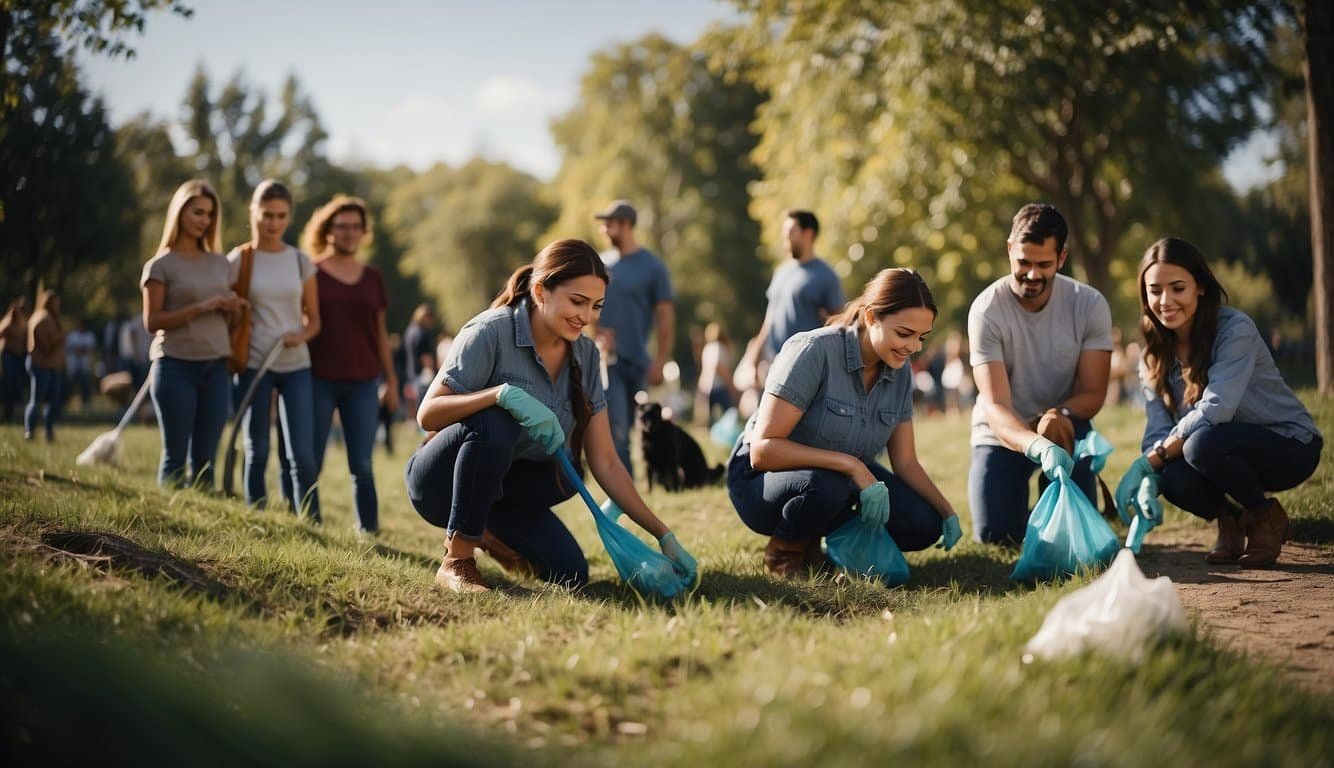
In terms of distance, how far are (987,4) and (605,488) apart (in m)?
9.50

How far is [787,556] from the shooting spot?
478cm

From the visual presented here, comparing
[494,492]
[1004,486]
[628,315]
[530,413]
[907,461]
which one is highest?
[628,315]

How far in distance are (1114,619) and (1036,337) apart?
8.45ft

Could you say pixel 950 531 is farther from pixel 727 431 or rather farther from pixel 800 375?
pixel 727 431

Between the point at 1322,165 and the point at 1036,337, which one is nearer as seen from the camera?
the point at 1036,337

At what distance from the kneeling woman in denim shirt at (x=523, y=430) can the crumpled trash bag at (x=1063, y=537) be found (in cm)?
149

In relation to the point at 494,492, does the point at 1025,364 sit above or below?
above

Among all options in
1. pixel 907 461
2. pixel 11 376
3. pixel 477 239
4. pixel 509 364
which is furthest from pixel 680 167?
pixel 509 364

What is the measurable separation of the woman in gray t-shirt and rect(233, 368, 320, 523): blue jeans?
0.23 meters

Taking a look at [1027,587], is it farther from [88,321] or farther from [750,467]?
[88,321]

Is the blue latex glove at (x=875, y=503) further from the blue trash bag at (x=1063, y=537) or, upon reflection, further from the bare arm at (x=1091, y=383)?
the bare arm at (x=1091, y=383)

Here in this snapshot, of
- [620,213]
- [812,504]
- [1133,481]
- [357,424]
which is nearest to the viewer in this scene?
[812,504]

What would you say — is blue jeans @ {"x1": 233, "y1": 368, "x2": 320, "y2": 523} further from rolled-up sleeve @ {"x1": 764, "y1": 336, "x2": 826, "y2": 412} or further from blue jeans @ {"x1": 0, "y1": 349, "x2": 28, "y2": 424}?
blue jeans @ {"x1": 0, "y1": 349, "x2": 28, "y2": 424}

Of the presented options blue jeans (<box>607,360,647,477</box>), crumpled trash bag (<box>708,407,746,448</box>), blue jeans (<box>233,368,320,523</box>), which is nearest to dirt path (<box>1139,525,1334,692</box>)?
blue jeans (<box>607,360,647,477</box>)
